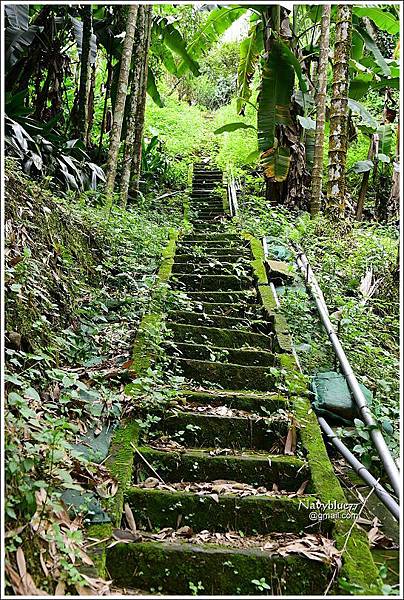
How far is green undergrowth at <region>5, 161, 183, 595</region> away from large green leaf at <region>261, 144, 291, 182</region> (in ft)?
8.94

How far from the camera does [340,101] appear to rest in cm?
693

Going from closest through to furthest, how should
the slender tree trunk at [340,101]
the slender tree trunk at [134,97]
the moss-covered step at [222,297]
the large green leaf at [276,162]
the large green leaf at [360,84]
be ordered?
the moss-covered step at [222,297] → the slender tree trunk at [340,101] → the slender tree trunk at [134,97] → the large green leaf at [276,162] → the large green leaf at [360,84]

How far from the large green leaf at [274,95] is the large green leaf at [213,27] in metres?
2.29

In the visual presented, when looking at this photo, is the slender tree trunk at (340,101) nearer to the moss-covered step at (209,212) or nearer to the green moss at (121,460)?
the moss-covered step at (209,212)

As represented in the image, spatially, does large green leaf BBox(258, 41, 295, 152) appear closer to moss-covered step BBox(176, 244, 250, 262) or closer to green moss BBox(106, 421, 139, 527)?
moss-covered step BBox(176, 244, 250, 262)

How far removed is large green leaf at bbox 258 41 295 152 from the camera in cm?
810

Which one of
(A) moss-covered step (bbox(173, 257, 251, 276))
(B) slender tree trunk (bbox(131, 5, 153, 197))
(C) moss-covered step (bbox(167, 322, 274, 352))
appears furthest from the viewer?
(B) slender tree trunk (bbox(131, 5, 153, 197))

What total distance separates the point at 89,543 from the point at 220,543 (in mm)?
648

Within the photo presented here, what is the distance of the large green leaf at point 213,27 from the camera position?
396 inches

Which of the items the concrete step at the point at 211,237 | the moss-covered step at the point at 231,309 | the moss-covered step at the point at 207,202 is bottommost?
the moss-covered step at the point at 231,309

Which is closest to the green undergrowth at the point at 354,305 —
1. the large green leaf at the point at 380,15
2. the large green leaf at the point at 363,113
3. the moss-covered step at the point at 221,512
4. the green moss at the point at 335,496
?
the green moss at the point at 335,496

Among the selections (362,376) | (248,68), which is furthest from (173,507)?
(248,68)

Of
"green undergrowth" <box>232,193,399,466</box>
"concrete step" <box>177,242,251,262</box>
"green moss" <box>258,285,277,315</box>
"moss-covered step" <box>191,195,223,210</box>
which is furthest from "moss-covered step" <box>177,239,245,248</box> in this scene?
"moss-covered step" <box>191,195,223,210</box>

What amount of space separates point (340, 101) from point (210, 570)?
6025 millimetres
